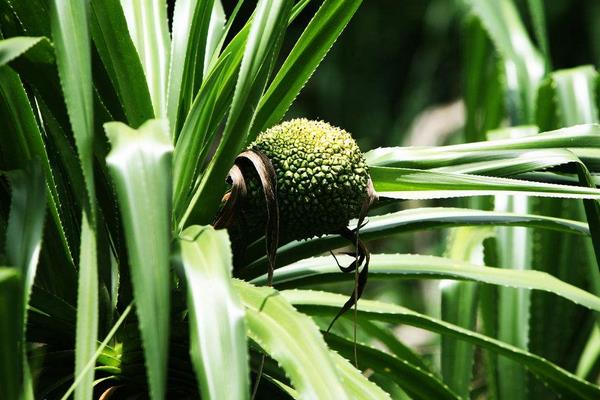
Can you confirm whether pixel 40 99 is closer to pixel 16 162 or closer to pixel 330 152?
pixel 16 162

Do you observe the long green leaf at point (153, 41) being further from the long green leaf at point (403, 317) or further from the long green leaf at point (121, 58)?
the long green leaf at point (403, 317)

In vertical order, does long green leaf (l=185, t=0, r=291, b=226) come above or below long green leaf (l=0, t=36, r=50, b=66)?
below

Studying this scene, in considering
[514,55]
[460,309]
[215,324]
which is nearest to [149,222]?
[215,324]

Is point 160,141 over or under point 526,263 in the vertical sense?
over

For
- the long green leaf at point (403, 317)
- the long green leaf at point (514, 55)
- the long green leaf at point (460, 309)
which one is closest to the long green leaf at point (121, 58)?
the long green leaf at point (403, 317)

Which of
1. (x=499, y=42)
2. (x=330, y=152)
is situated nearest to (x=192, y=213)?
(x=330, y=152)

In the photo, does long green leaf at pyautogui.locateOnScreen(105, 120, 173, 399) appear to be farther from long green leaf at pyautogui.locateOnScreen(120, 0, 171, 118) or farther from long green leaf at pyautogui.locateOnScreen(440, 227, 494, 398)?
long green leaf at pyautogui.locateOnScreen(440, 227, 494, 398)

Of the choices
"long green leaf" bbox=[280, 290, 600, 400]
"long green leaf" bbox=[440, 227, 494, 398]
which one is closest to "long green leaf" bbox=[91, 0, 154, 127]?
"long green leaf" bbox=[280, 290, 600, 400]
